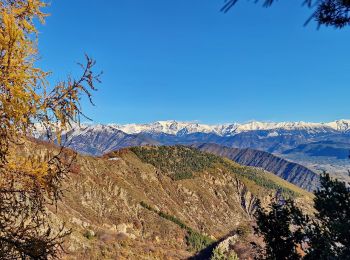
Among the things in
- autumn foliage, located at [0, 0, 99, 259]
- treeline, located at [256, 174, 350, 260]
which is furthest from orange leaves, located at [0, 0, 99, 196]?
treeline, located at [256, 174, 350, 260]

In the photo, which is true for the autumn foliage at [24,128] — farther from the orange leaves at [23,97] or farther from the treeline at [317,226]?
the treeline at [317,226]

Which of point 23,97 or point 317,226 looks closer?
point 23,97

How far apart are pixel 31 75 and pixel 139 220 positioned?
191m

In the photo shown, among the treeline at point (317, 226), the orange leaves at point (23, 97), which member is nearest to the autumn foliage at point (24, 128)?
the orange leaves at point (23, 97)

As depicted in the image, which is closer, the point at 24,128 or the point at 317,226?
the point at 24,128

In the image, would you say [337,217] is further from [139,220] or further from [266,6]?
[139,220]

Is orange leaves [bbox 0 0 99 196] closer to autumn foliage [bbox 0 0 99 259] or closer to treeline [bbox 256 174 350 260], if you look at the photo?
autumn foliage [bbox 0 0 99 259]

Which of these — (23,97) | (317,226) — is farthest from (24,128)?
(317,226)

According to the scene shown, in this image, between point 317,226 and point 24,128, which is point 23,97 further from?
point 317,226

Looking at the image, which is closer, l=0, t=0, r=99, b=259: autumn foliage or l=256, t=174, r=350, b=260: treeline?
l=0, t=0, r=99, b=259: autumn foliage

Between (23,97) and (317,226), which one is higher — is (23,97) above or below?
above

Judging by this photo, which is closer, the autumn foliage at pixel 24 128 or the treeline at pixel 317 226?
the autumn foliage at pixel 24 128

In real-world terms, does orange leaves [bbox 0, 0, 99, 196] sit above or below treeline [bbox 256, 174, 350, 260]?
above

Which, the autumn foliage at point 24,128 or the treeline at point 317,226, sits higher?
the autumn foliage at point 24,128
